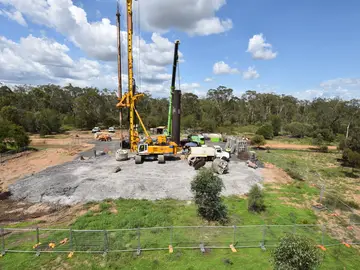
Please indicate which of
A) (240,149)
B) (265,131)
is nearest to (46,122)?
(240,149)

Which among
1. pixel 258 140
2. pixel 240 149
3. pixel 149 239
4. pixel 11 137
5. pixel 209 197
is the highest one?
pixel 11 137

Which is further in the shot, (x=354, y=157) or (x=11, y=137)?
A: (x=11, y=137)

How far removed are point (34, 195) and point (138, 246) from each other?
13323mm

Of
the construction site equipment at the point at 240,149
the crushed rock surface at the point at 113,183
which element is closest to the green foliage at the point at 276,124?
the construction site equipment at the point at 240,149

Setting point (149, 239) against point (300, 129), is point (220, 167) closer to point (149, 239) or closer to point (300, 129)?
point (149, 239)

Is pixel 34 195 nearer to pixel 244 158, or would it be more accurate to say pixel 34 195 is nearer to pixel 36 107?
pixel 244 158

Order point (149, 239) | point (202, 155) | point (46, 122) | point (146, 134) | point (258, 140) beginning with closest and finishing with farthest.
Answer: point (149, 239) → point (202, 155) → point (146, 134) → point (258, 140) → point (46, 122)

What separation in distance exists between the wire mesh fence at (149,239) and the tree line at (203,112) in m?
45.5

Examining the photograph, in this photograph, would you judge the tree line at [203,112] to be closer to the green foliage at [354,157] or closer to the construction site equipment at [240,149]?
the green foliage at [354,157]

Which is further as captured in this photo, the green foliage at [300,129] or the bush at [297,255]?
the green foliage at [300,129]

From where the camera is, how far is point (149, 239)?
44.2 ft

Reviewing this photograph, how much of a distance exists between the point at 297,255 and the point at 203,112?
77948mm

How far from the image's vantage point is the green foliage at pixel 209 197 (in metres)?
15.9

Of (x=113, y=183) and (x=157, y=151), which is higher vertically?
(x=157, y=151)
